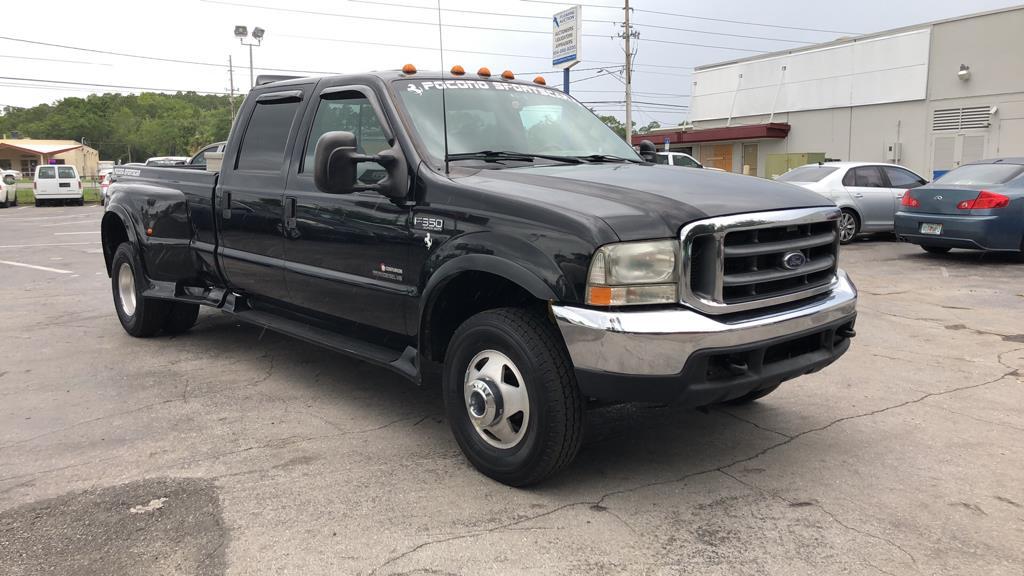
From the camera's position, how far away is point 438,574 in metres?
2.86

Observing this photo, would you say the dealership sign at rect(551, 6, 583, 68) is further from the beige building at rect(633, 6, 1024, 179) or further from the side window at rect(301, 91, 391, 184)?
the side window at rect(301, 91, 391, 184)

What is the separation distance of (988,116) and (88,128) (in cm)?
11190

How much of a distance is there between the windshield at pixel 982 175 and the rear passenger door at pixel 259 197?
9.94 meters

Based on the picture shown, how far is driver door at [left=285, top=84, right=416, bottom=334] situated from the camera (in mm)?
4148

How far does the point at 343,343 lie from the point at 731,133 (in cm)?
3316

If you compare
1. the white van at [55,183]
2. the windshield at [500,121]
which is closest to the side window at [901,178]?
the windshield at [500,121]

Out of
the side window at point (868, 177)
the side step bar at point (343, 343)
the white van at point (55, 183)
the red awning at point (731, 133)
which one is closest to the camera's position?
the side step bar at point (343, 343)

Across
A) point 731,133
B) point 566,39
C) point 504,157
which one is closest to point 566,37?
point 566,39

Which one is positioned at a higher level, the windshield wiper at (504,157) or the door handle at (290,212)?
the windshield wiper at (504,157)

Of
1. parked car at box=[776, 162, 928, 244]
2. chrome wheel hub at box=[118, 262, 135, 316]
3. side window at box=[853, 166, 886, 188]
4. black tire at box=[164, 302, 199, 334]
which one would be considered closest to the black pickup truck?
black tire at box=[164, 302, 199, 334]

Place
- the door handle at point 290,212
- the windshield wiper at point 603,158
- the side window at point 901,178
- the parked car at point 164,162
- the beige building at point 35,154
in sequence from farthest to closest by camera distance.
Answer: the beige building at point 35,154, the side window at point 901,178, the parked car at point 164,162, the door handle at point 290,212, the windshield wiper at point 603,158

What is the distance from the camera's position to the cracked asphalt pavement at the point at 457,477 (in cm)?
301

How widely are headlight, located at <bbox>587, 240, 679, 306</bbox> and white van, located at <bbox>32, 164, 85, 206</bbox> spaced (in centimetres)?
3429

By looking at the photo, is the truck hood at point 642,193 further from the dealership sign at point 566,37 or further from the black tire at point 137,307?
the dealership sign at point 566,37
